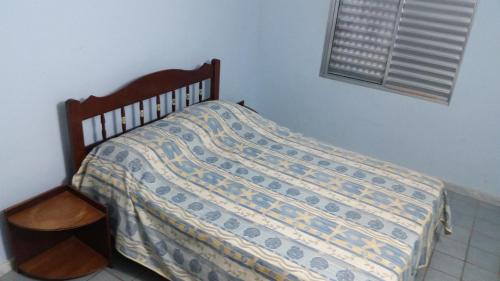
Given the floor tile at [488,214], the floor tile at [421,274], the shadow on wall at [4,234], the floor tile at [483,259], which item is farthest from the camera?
the floor tile at [488,214]

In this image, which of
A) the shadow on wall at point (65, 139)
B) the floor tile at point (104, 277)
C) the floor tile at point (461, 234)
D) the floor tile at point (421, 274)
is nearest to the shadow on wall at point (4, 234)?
the shadow on wall at point (65, 139)

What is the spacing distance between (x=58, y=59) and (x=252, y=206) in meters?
1.28

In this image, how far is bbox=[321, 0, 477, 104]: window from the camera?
9.95 feet

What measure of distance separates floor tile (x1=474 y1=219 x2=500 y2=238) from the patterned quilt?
52cm

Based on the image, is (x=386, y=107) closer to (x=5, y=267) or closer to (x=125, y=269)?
(x=125, y=269)

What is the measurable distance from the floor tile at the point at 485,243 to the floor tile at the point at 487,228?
5cm

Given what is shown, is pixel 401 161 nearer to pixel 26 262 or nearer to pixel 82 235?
pixel 82 235

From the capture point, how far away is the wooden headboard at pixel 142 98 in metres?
2.29

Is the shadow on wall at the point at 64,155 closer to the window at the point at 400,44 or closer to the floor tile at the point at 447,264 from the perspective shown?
the window at the point at 400,44

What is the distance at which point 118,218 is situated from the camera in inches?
88.8

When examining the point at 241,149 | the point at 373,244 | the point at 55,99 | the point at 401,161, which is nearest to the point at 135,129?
the point at 55,99

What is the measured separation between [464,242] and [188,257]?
194cm

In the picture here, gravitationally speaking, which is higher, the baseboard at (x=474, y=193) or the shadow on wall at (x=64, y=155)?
the shadow on wall at (x=64, y=155)

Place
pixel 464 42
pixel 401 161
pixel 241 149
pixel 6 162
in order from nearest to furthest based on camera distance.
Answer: pixel 6 162
pixel 241 149
pixel 464 42
pixel 401 161
